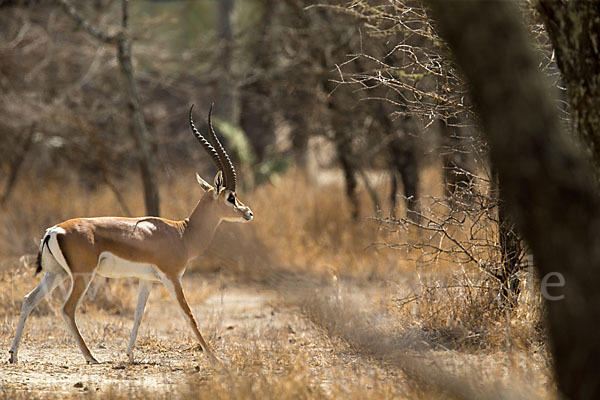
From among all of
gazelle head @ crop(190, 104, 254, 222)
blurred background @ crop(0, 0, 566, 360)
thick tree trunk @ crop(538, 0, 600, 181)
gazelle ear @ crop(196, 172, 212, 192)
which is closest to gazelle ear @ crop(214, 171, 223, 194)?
gazelle head @ crop(190, 104, 254, 222)

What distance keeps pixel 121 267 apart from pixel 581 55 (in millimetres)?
3960

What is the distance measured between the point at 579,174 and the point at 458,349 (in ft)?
10.1

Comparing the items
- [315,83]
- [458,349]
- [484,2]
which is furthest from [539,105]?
[315,83]

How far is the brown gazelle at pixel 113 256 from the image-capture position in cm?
618

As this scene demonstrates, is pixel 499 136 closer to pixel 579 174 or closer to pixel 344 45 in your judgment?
pixel 579 174

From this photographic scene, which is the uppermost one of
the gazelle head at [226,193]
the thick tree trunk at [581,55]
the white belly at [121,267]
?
the thick tree trunk at [581,55]

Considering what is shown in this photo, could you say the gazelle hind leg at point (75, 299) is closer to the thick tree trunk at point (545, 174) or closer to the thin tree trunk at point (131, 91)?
the thick tree trunk at point (545, 174)

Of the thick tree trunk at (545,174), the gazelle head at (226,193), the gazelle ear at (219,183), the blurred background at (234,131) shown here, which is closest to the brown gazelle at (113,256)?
the gazelle head at (226,193)

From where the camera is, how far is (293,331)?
7.73 meters

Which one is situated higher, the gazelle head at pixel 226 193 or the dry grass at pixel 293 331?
the gazelle head at pixel 226 193

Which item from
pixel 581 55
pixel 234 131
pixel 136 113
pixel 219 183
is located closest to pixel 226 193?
pixel 219 183

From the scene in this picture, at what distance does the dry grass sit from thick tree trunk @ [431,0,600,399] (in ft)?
2.24

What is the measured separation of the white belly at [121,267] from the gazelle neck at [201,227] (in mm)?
437

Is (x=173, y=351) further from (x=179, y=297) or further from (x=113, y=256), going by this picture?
(x=113, y=256)
